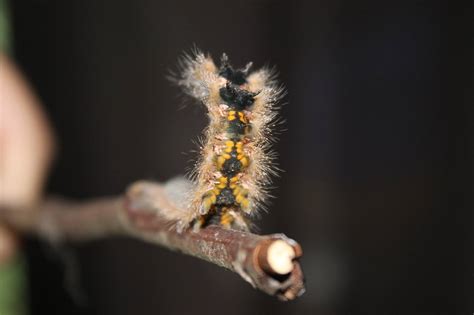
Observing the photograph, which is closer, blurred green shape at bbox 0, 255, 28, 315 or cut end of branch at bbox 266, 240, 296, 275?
cut end of branch at bbox 266, 240, 296, 275

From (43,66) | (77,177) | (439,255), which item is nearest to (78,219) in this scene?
(77,177)

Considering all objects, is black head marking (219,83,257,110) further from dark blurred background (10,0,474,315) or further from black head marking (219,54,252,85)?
dark blurred background (10,0,474,315)

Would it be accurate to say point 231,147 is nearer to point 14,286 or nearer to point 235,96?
point 235,96

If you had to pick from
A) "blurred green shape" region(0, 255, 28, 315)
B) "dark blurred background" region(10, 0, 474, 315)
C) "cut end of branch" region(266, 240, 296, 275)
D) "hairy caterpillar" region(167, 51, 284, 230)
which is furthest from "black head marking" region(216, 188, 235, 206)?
"blurred green shape" region(0, 255, 28, 315)

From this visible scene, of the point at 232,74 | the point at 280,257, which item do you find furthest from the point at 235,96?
the point at 280,257

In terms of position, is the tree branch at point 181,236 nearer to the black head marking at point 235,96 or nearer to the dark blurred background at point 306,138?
the black head marking at point 235,96

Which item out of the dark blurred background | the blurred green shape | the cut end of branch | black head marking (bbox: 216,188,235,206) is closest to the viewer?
Result: the cut end of branch

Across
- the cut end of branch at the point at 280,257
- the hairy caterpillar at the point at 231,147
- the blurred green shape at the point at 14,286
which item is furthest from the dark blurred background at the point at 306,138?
the cut end of branch at the point at 280,257
